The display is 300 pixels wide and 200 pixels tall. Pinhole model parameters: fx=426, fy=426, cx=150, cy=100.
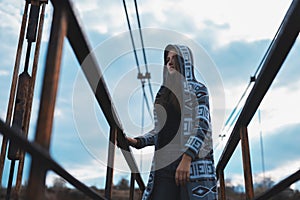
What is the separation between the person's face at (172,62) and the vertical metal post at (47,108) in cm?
83

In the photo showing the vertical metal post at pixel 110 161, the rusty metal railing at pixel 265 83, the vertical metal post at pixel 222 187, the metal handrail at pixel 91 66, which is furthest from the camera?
the vertical metal post at pixel 222 187

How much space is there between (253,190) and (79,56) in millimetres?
854

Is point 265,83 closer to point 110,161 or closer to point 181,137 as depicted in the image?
point 181,137

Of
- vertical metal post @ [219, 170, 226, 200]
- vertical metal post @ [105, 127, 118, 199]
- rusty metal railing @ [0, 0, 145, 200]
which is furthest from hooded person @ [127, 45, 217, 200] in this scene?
vertical metal post @ [219, 170, 226, 200]

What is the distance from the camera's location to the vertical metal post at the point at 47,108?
0.54 meters

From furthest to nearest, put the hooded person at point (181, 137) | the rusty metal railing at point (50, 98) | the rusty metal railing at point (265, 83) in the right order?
the hooded person at point (181, 137)
the rusty metal railing at point (265, 83)
the rusty metal railing at point (50, 98)

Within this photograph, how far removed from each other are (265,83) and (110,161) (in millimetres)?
574

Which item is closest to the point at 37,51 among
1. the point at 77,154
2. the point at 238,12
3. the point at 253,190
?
the point at 77,154

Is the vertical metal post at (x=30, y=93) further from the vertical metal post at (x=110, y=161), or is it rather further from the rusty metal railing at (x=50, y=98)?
the rusty metal railing at (x=50, y=98)

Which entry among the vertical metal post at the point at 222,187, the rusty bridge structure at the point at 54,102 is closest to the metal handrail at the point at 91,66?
the rusty bridge structure at the point at 54,102

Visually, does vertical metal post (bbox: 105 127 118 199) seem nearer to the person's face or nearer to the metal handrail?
the metal handrail

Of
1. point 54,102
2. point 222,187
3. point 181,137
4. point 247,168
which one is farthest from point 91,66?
point 222,187

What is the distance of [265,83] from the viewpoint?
116 centimetres

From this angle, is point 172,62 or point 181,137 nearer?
point 181,137
